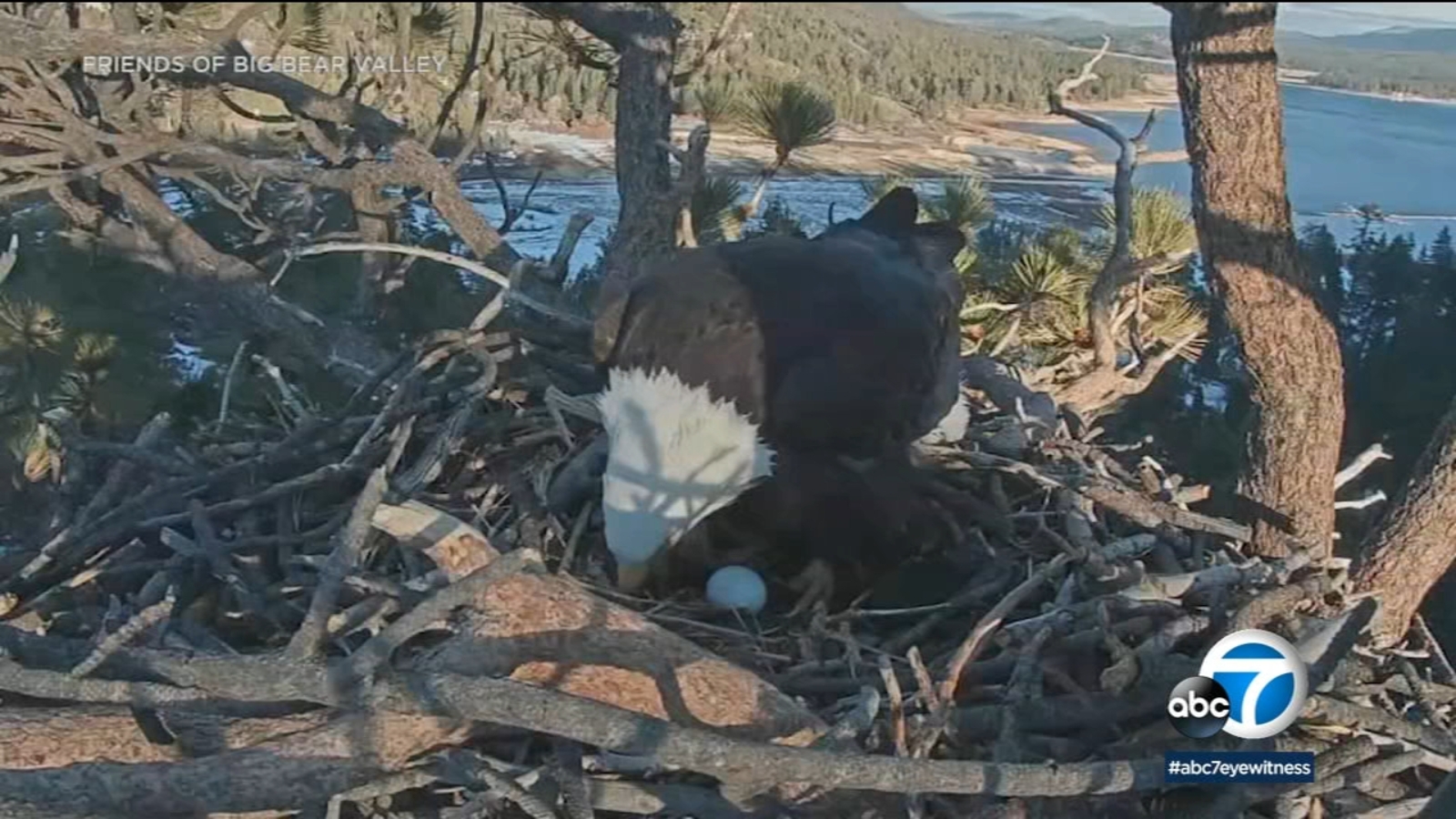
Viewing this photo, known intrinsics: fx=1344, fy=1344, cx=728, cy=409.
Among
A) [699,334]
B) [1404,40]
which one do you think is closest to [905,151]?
[699,334]

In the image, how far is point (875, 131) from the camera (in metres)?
3.70

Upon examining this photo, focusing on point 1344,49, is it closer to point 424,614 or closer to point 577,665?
point 577,665

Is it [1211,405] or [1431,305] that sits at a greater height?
[1431,305]

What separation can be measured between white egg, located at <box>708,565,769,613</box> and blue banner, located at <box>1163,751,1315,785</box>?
0.77 metres

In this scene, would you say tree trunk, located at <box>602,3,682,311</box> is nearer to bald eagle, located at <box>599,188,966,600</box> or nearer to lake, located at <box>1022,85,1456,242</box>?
bald eagle, located at <box>599,188,966,600</box>

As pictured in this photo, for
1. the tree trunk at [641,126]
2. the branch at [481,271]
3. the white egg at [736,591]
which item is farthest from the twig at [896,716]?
the tree trunk at [641,126]

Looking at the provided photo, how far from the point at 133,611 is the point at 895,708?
1.27 m

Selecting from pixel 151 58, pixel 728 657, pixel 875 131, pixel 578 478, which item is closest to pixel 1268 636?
pixel 728 657

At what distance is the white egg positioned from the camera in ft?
7.84

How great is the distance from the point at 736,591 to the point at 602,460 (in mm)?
451

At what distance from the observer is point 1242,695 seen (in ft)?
6.43

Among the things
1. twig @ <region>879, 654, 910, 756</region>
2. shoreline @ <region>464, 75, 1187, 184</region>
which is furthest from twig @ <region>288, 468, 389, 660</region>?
shoreline @ <region>464, 75, 1187, 184</region>

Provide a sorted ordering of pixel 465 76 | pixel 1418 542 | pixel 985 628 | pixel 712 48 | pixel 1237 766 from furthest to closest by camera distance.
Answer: pixel 465 76, pixel 712 48, pixel 1418 542, pixel 985 628, pixel 1237 766

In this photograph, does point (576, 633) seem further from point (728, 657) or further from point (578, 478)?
point (578, 478)
